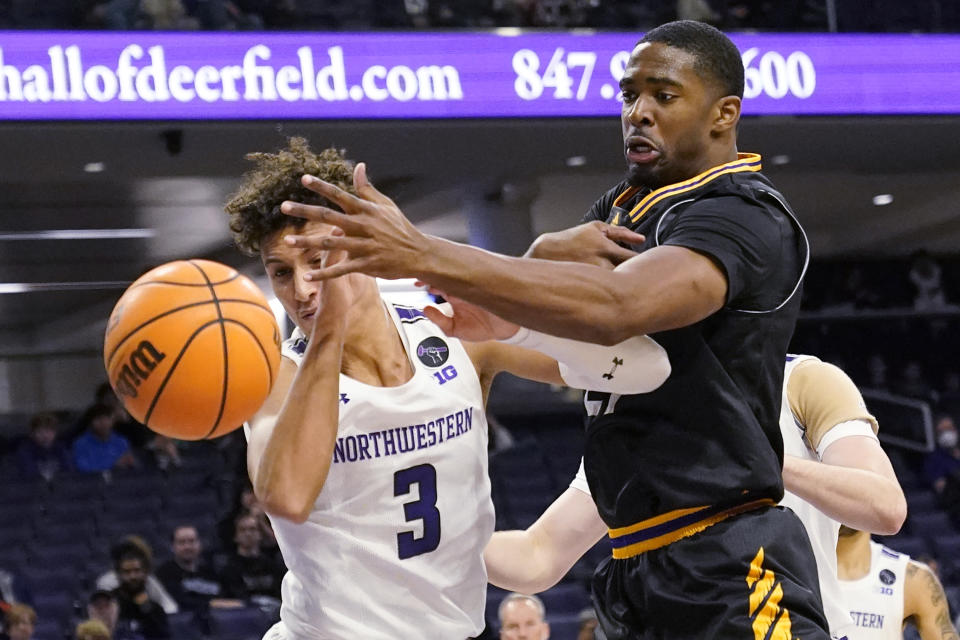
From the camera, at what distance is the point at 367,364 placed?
3248 mm

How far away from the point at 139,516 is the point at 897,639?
7535 mm

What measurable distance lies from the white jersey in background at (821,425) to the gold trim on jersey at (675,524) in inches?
40.8

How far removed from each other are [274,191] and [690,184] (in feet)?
3.48

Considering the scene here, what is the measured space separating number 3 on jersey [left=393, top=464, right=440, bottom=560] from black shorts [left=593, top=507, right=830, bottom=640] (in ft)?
2.11

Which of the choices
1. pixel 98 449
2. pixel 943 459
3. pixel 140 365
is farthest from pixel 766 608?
pixel 943 459

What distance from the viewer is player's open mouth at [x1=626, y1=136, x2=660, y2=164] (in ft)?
8.40

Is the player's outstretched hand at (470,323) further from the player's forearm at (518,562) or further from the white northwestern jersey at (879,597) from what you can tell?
the white northwestern jersey at (879,597)

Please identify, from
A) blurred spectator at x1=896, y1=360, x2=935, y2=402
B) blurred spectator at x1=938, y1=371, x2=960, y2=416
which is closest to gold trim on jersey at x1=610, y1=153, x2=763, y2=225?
blurred spectator at x1=896, y1=360, x2=935, y2=402

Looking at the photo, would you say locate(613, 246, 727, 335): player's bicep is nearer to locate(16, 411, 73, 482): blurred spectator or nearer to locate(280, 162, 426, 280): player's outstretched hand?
locate(280, 162, 426, 280): player's outstretched hand

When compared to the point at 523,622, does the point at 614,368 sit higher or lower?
higher

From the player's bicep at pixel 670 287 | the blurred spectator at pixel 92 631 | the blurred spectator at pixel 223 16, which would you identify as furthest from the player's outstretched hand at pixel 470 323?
the blurred spectator at pixel 223 16

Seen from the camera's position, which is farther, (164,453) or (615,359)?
(164,453)

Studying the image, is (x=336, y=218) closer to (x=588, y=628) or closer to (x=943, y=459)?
(x=588, y=628)

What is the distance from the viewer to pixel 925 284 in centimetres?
1750
